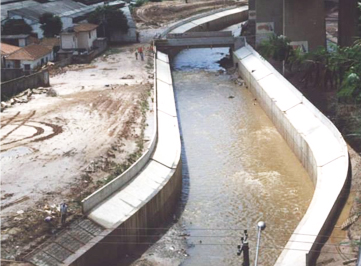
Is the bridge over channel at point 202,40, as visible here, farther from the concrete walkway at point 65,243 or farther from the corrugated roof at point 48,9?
the concrete walkway at point 65,243

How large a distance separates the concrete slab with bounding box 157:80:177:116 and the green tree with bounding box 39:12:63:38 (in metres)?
18.6

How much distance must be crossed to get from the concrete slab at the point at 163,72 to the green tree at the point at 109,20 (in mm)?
8792

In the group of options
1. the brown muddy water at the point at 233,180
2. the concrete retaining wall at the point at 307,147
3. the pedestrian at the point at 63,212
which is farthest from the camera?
the brown muddy water at the point at 233,180

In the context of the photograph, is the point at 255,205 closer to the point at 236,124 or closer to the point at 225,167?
the point at 225,167

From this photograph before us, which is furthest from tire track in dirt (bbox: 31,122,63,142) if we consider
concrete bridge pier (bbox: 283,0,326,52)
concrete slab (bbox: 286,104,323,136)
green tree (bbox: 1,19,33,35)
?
green tree (bbox: 1,19,33,35)

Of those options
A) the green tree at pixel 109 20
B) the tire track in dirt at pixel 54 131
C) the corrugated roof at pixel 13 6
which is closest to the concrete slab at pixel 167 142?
the tire track in dirt at pixel 54 131

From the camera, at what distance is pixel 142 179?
29797 millimetres

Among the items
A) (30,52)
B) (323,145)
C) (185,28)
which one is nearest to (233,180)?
(323,145)

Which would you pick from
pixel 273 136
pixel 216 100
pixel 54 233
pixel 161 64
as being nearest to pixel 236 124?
pixel 273 136

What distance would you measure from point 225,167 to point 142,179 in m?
7.35

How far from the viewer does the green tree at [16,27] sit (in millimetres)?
63531

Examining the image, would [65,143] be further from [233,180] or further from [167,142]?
[233,180]

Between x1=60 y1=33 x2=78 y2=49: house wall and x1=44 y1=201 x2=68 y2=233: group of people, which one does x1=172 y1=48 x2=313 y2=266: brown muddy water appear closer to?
x1=44 y1=201 x2=68 y2=233: group of people

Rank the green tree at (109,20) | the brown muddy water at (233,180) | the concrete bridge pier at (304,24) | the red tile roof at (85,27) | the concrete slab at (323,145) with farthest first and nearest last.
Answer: the green tree at (109,20) → the red tile roof at (85,27) → the concrete bridge pier at (304,24) → the concrete slab at (323,145) → the brown muddy water at (233,180)
